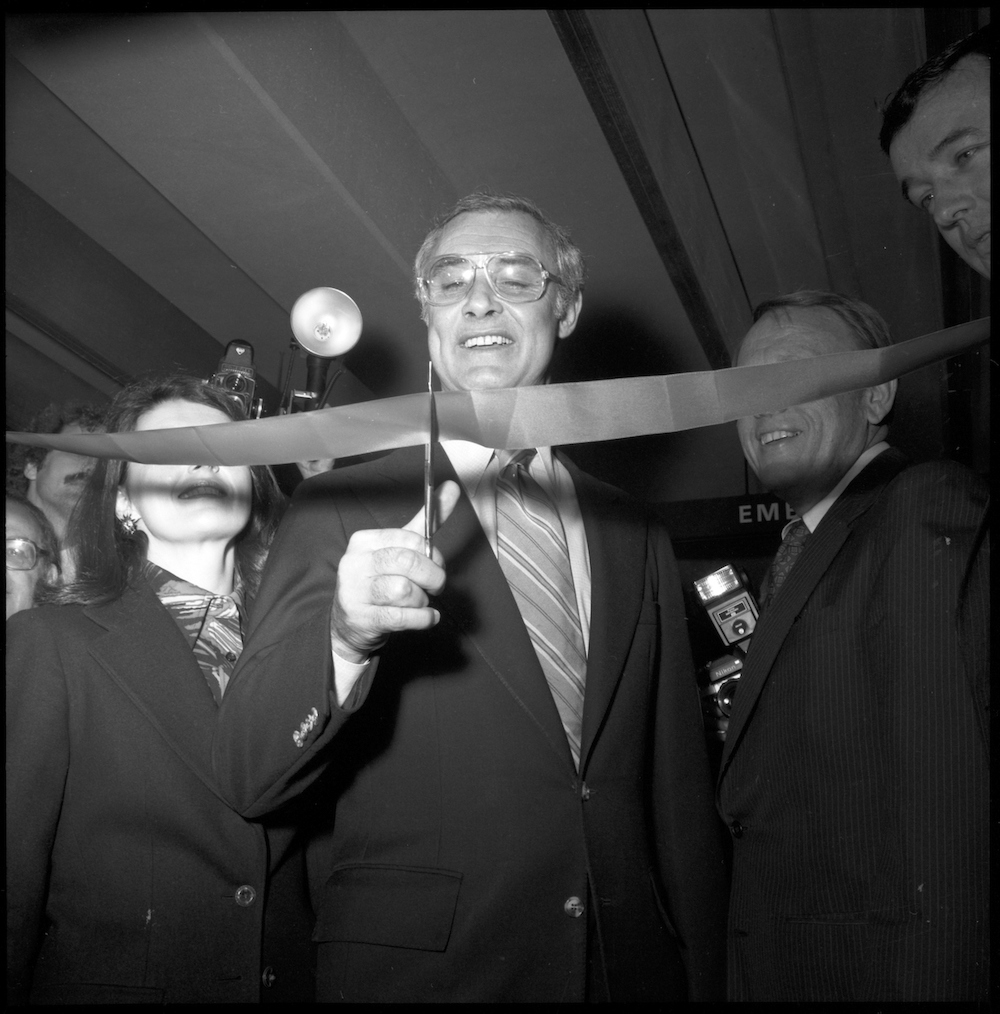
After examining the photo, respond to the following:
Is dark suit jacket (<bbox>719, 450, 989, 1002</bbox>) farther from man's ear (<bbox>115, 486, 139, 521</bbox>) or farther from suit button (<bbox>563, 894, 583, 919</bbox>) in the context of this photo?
man's ear (<bbox>115, 486, 139, 521</bbox>)

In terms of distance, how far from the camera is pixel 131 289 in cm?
361

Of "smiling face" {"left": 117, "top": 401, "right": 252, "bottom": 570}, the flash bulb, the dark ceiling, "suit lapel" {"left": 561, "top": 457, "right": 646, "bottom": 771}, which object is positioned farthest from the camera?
the dark ceiling

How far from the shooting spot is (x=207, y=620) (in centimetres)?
142

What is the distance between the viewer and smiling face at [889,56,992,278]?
60.9 inches

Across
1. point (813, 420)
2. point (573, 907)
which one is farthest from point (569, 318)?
point (573, 907)

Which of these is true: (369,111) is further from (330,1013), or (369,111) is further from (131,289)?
(330,1013)

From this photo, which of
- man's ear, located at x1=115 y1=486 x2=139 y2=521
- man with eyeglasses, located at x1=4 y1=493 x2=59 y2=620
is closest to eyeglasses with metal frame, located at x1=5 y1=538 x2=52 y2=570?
man with eyeglasses, located at x1=4 y1=493 x2=59 y2=620

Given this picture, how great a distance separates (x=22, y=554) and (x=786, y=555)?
163 cm

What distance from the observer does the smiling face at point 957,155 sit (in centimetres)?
155

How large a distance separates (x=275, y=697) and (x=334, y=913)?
0.32 meters

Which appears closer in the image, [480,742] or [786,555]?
[480,742]

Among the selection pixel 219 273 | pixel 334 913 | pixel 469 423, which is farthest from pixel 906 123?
pixel 219 273

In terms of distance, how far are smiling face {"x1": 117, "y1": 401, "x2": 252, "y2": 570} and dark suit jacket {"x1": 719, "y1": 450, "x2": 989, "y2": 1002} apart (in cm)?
98

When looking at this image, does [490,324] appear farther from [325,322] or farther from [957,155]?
[957,155]
